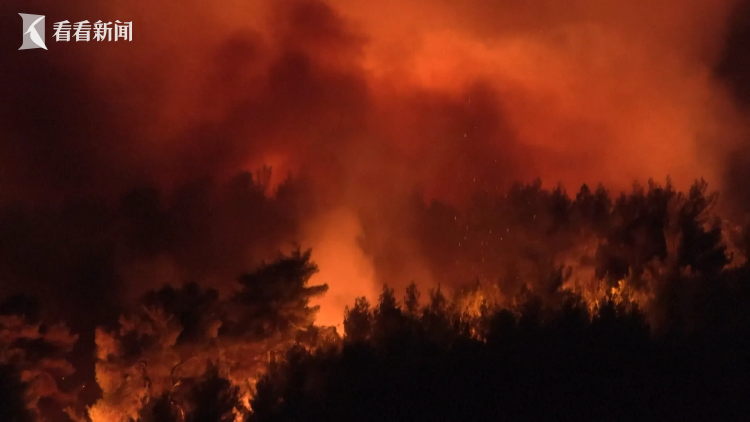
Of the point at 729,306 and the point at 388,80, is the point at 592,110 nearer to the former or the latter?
the point at 388,80

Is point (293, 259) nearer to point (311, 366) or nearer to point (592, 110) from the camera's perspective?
point (311, 366)

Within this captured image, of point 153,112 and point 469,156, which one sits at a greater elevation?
point 153,112

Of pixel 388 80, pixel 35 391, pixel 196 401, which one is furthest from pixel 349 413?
pixel 388 80

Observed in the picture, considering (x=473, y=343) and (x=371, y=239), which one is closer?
(x=473, y=343)

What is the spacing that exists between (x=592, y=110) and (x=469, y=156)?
369 centimetres

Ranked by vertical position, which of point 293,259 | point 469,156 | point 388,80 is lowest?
point 293,259

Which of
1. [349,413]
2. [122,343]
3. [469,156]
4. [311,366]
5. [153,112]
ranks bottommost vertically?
[349,413]

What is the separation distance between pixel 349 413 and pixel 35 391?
4.44 m

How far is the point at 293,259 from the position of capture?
8750mm

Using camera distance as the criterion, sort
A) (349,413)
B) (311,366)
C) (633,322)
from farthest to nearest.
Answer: (633,322) < (311,366) < (349,413)

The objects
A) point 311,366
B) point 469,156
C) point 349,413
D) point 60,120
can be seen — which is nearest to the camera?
point 349,413

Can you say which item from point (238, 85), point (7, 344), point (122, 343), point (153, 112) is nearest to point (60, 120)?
point (153, 112)

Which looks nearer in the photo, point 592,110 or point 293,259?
point 293,259

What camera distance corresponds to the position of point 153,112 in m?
15.0
